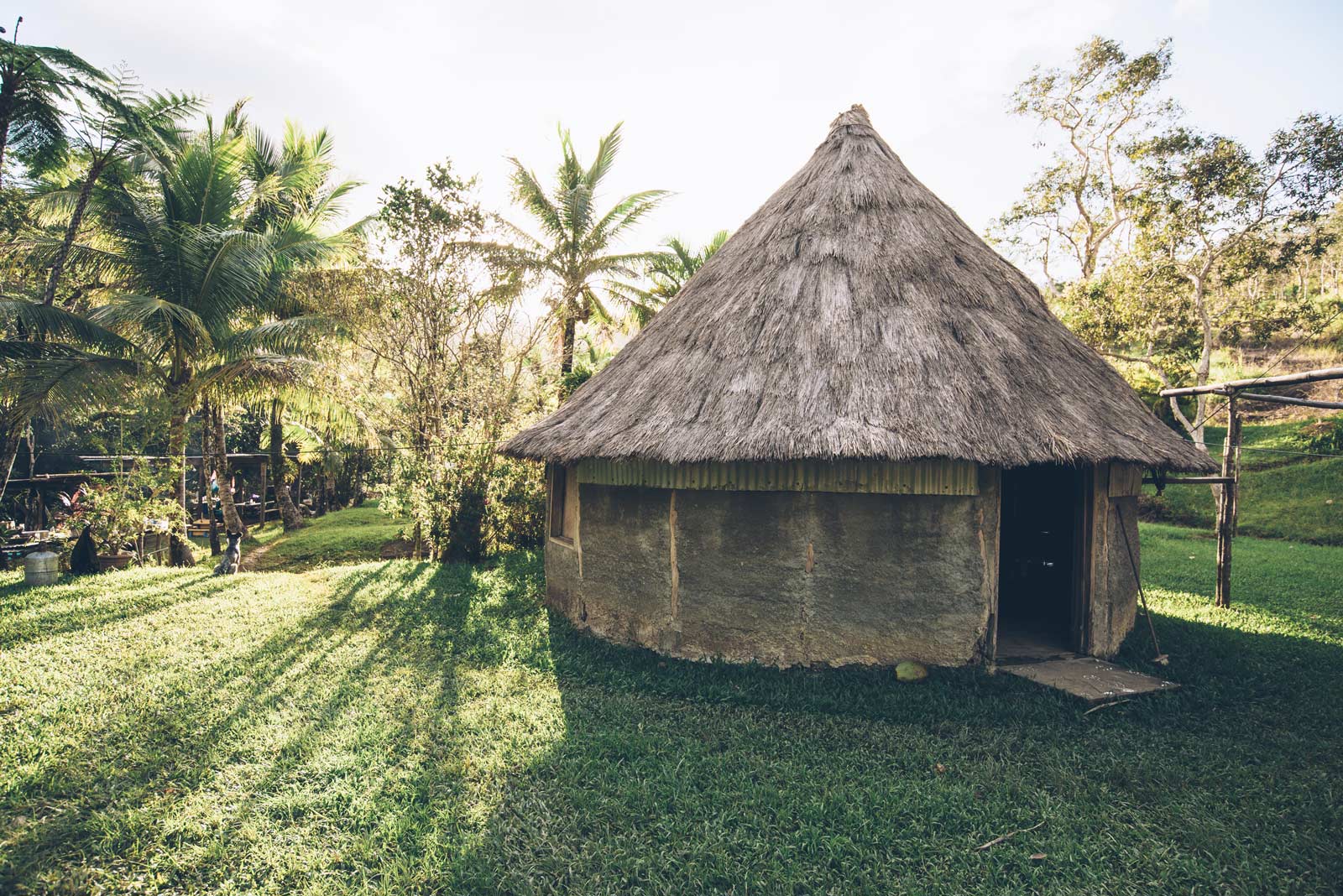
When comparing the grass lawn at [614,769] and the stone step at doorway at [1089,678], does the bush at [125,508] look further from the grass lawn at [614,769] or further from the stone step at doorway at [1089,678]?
the stone step at doorway at [1089,678]

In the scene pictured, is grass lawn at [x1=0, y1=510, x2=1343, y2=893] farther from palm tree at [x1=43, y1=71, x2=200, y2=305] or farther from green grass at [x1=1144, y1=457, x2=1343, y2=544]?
green grass at [x1=1144, y1=457, x2=1343, y2=544]

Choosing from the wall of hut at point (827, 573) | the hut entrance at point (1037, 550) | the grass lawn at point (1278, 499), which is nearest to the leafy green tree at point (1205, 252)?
the grass lawn at point (1278, 499)

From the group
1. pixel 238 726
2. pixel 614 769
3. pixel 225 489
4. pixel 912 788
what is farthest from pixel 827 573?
pixel 225 489

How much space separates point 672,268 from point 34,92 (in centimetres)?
1122

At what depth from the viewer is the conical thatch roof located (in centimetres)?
523

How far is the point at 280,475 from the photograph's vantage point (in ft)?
61.2

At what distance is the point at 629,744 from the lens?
4449 mm

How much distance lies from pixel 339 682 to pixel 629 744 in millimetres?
2852

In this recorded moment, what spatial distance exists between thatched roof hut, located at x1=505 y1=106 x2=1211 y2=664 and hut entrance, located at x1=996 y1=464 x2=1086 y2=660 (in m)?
0.64

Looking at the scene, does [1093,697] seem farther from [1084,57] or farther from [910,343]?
[1084,57]

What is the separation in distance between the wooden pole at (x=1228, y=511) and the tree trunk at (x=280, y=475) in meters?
19.9

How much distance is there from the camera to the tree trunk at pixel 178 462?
10.7 m

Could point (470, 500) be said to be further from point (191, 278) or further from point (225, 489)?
point (225, 489)

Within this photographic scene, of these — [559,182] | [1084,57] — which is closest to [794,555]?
[559,182]
